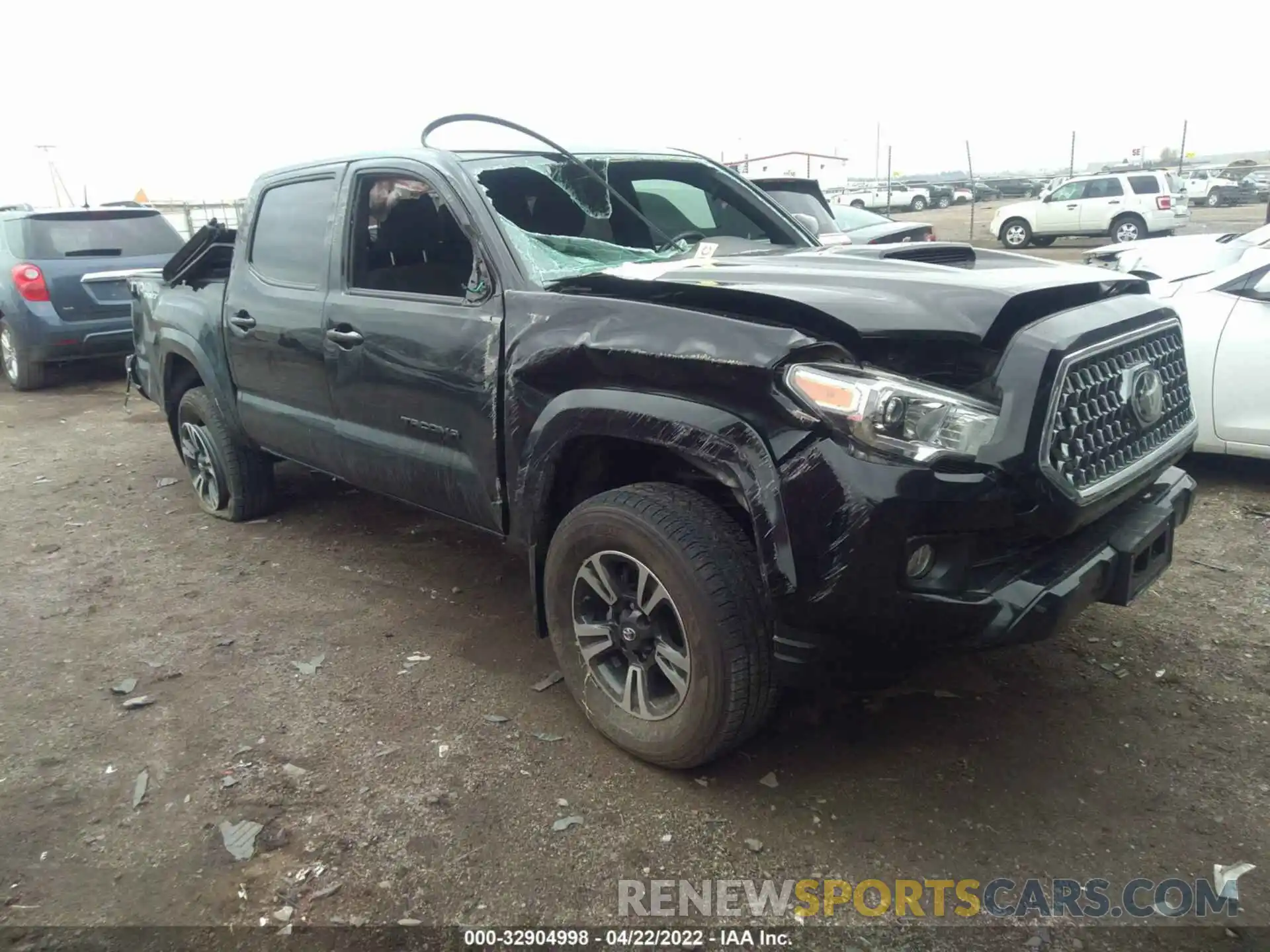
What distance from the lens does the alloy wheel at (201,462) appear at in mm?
5188

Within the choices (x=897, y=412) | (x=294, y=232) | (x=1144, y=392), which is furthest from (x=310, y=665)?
(x=1144, y=392)

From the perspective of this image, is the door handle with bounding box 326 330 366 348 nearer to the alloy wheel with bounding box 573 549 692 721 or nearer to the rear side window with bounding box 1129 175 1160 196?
the alloy wheel with bounding box 573 549 692 721

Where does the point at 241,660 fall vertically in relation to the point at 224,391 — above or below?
below

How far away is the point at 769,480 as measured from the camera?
2.33m

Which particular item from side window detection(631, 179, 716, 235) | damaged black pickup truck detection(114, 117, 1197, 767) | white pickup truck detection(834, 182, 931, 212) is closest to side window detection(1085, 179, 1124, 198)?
white pickup truck detection(834, 182, 931, 212)

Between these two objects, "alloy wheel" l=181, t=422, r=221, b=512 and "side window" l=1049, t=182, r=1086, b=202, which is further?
"side window" l=1049, t=182, r=1086, b=202

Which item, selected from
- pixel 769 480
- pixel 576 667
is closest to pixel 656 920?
pixel 576 667

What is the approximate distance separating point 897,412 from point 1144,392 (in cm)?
97

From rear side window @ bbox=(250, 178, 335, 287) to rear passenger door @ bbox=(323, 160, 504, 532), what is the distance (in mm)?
167

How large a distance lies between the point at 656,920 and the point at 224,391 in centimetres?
366

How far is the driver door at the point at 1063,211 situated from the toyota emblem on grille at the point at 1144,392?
2159 cm

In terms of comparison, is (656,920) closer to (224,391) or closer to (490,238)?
(490,238)

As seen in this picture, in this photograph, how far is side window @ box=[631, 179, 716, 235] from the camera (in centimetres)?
383

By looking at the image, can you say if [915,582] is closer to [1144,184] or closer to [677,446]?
[677,446]
